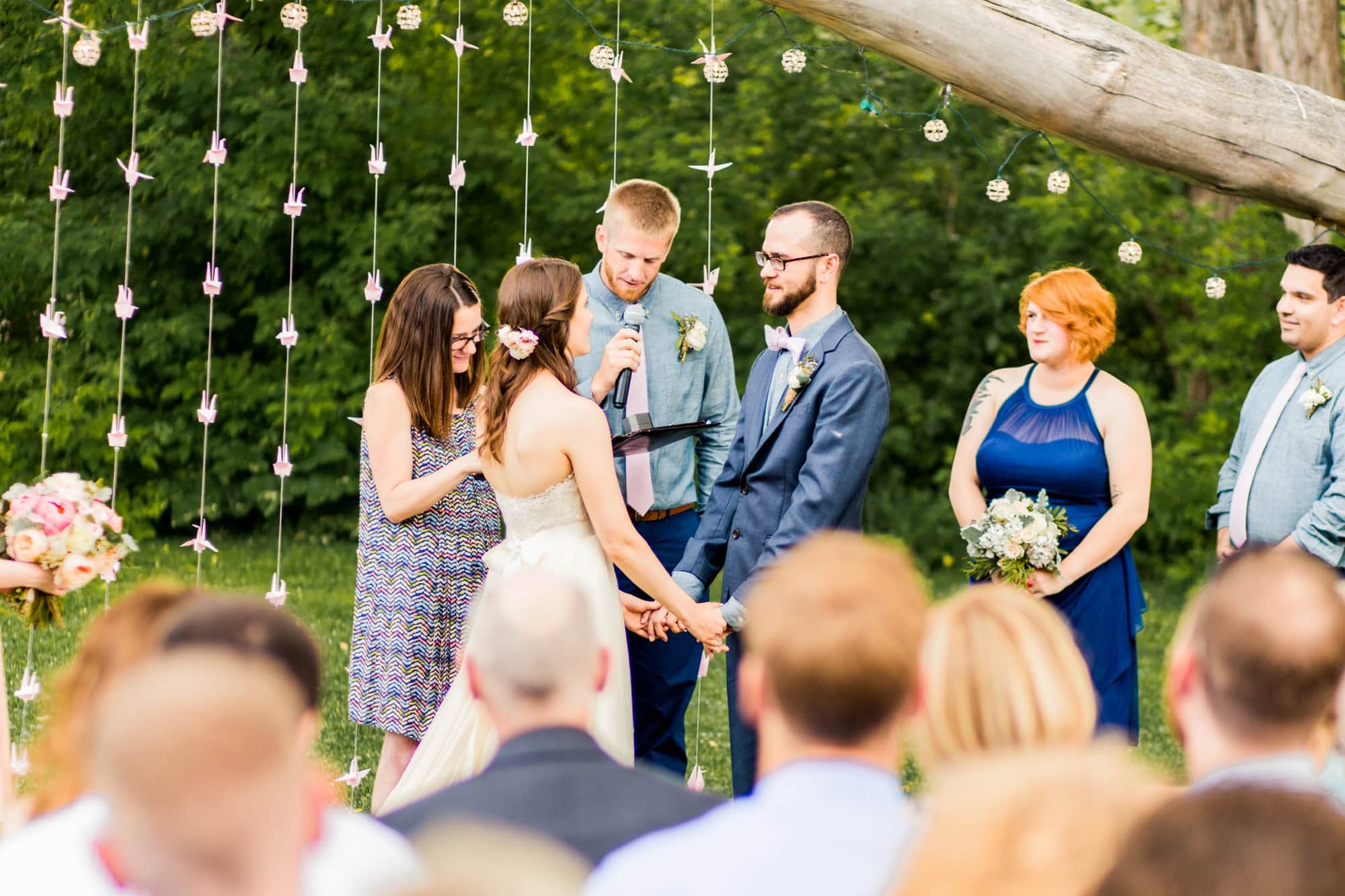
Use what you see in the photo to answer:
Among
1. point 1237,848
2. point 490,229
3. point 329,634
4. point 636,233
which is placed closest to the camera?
point 1237,848

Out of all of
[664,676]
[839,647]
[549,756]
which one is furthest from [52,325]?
[839,647]

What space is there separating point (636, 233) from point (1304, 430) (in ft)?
7.03

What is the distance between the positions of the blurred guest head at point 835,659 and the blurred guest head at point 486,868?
2.83ft

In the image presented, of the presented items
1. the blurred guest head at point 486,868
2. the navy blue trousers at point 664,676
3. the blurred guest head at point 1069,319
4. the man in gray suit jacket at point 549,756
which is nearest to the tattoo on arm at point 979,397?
the blurred guest head at point 1069,319

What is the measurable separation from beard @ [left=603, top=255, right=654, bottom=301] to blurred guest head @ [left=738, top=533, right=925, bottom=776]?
2.74 meters

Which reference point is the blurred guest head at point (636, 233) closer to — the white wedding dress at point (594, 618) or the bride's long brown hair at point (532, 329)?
the bride's long brown hair at point (532, 329)

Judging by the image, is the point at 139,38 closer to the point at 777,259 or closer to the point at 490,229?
the point at 777,259

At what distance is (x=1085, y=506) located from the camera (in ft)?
14.9

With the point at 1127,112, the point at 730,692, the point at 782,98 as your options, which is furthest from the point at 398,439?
the point at 782,98

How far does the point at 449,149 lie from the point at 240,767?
11.3 metres

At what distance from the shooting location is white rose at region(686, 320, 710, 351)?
4688 millimetres

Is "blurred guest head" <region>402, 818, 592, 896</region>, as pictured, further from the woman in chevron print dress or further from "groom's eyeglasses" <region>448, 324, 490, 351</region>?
"groom's eyeglasses" <region>448, 324, 490, 351</region>

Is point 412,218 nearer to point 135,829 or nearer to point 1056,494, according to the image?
point 1056,494

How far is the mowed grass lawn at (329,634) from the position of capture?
6184 millimetres
